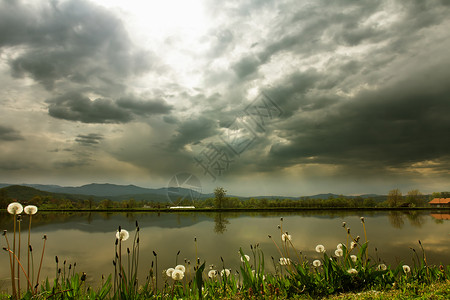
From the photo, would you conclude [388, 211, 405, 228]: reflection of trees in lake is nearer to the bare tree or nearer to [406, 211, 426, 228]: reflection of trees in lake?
[406, 211, 426, 228]: reflection of trees in lake

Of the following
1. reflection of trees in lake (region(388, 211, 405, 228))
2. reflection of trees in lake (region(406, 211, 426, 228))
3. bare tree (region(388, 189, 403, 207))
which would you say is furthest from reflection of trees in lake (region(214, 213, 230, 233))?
bare tree (region(388, 189, 403, 207))

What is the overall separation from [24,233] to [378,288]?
32.2 m

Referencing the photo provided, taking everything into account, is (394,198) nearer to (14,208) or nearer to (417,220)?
(417,220)

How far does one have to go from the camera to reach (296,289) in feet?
16.8

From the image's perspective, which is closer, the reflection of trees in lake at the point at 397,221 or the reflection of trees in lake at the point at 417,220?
the reflection of trees in lake at the point at 397,221

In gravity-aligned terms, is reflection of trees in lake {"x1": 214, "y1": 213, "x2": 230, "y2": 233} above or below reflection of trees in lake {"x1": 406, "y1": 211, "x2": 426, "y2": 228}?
above

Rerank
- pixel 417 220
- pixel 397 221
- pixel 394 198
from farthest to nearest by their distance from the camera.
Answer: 1. pixel 394 198
2. pixel 417 220
3. pixel 397 221

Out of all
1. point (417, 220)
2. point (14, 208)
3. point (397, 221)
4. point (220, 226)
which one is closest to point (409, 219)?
point (417, 220)

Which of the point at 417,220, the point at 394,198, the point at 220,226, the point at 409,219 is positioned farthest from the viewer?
the point at 394,198

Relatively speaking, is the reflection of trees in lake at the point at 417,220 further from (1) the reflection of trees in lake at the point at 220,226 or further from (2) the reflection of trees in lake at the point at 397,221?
(1) the reflection of trees in lake at the point at 220,226

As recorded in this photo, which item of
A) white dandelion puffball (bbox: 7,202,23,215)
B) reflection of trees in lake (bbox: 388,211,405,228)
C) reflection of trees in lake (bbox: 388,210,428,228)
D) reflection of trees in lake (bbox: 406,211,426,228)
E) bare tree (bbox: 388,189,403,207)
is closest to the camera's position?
white dandelion puffball (bbox: 7,202,23,215)

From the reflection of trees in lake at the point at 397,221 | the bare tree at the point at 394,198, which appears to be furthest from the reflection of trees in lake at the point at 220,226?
the bare tree at the point at 394,198

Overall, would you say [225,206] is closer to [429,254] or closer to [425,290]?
[429,254]

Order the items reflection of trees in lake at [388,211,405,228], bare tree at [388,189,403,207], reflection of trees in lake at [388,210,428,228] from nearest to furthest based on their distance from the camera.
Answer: reflection of trees in lake at [388,211,405,228] < reflection of trees in lake at [388,210,428,228] < bare tree at [388,189,403,207]
